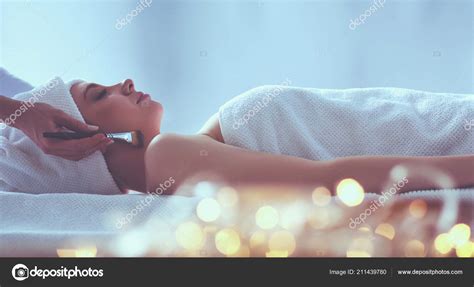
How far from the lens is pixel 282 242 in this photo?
76cm

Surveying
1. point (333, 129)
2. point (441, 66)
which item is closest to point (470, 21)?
point (441, 66)

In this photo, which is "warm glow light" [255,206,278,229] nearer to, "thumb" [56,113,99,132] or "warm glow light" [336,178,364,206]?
"warm glow light" [336,178,364,206]

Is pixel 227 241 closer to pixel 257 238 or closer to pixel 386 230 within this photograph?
pixel 257 238

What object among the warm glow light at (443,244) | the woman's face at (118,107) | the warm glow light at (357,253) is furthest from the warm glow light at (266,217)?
the woman's face at (118,107)

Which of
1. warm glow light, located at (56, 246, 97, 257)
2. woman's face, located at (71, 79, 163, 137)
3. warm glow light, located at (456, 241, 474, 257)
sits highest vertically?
woman's face, located at (71, 79, 163, 137)

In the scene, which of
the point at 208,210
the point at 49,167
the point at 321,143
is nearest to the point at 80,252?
the point at 208,210

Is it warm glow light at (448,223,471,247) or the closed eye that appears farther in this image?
the closed eye

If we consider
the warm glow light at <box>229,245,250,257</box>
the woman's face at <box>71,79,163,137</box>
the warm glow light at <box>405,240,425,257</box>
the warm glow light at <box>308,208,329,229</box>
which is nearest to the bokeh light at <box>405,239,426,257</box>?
the warm glow light at <box>405,240,425,257</box>

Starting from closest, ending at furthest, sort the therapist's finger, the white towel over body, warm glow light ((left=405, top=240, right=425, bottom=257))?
warm glow light ((left=405, top=240, right=425, bottom=257)) → the white towel over body → the therapist's finger

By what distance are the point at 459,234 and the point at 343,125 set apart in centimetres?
26

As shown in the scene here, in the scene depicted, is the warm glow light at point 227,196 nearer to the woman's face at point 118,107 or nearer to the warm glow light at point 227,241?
the warm glow light at point 227,241

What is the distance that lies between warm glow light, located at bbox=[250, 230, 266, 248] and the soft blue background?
336mm

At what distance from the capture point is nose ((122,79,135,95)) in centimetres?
101
